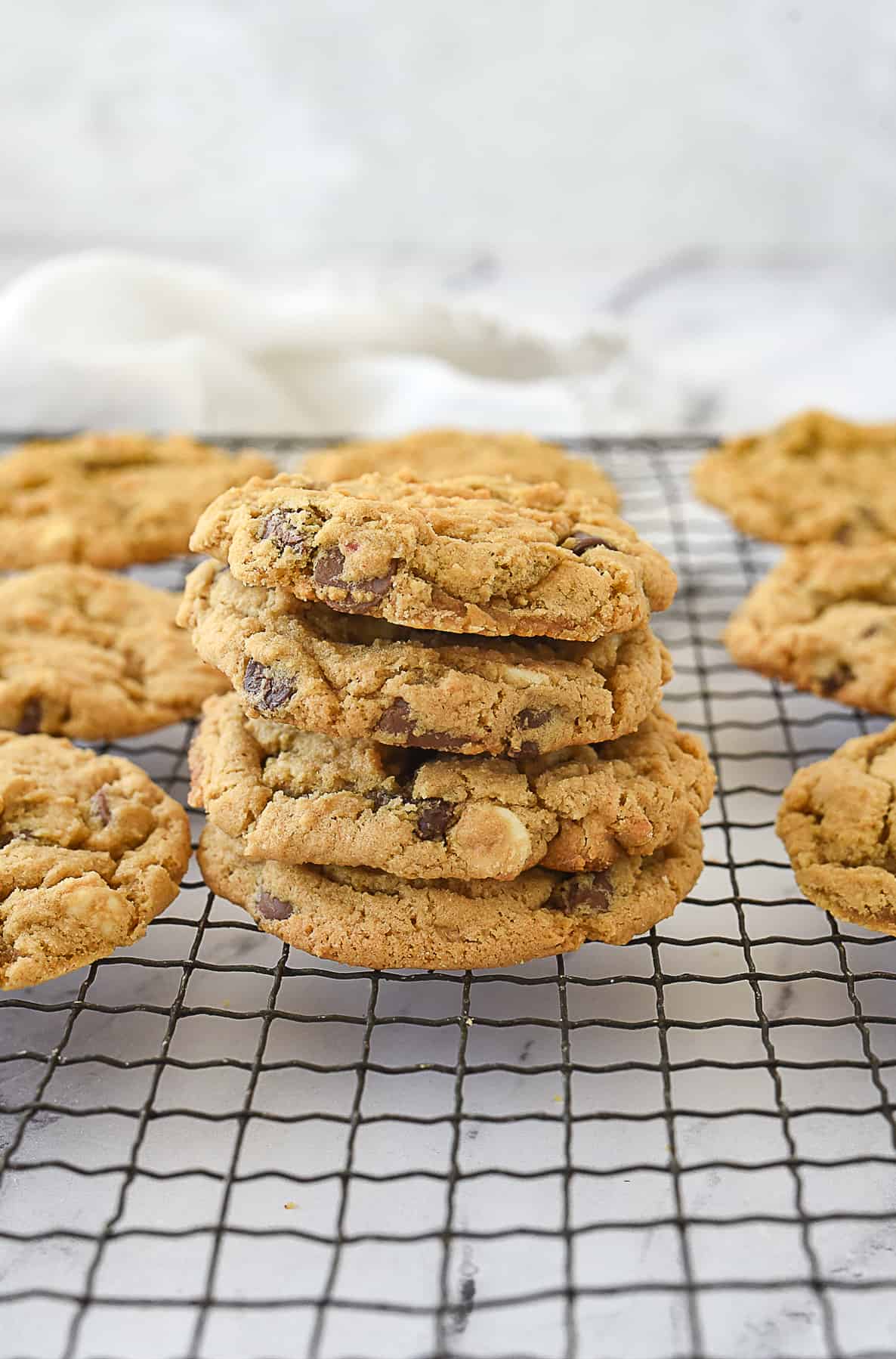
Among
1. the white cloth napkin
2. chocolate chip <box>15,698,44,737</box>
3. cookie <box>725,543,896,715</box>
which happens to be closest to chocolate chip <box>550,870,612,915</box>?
cookie <box>725,543,896,715</box>

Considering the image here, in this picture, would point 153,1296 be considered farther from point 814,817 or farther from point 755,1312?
point 814,817

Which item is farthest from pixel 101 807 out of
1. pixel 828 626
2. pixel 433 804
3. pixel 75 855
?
pixel 828 626

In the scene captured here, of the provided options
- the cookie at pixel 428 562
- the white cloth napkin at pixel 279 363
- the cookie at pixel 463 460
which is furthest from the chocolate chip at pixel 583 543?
the white cloth napkin at pixel 279 363

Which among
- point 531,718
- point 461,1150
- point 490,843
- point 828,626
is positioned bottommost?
point 461,1150

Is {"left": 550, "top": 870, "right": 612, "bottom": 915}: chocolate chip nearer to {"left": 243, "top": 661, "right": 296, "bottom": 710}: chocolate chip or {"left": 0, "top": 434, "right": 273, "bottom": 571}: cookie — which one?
{"left": 243, "top": 661, "right": 296, "bottom": 710}: chocolate chip

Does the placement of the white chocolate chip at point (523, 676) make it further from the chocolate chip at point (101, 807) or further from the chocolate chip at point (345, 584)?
the chocolate chip at point (101, 807)

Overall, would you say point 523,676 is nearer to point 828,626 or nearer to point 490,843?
point 490,843

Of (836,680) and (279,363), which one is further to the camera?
(279,363)
